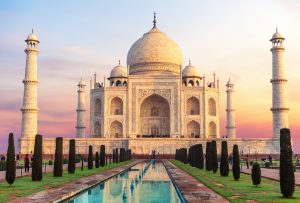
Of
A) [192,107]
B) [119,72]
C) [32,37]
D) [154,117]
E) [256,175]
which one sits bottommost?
[256,175]

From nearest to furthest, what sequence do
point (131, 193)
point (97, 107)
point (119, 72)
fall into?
point (131, 193)
point (97, 107)
point (119, 72)

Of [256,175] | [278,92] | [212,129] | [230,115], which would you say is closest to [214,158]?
[256,175]

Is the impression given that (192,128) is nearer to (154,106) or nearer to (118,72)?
(154,106)

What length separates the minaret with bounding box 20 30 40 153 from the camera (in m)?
32.0

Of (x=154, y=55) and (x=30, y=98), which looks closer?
(x=30, y=98)

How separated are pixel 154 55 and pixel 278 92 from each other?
1424 cm

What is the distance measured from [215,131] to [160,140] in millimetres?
7754

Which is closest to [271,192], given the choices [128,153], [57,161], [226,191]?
[226,191]

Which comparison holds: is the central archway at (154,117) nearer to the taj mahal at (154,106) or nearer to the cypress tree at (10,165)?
the taj mahal at (154,106)

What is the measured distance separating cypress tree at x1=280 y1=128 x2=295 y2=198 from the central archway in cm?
2951

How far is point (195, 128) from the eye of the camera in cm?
3784

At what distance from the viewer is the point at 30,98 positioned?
32.3 m

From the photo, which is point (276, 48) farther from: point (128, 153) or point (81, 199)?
point (81, 199)

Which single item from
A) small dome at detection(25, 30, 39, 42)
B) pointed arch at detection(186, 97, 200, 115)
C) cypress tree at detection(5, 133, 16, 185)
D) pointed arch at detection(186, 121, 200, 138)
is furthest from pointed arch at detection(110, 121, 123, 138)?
cypress tree at detection(5, 133, 16, 185)
